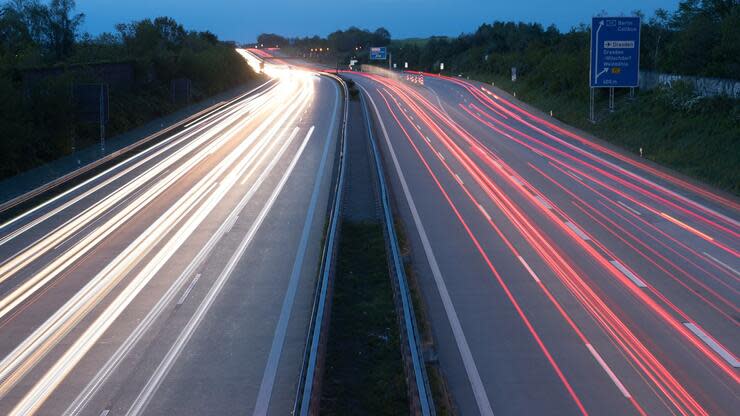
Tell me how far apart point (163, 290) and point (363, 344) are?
5.41m

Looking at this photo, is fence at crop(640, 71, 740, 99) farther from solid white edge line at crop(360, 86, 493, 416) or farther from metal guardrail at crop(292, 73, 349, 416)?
metal guardrail at crop(292, 73, 349, 416)

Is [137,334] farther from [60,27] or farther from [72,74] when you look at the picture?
[60,27]

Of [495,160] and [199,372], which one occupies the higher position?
[495,160]

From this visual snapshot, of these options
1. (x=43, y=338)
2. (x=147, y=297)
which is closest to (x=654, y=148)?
(x=147, y=297)

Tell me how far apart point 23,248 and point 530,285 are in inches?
507

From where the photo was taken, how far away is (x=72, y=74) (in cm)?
4400

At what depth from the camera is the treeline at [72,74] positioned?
35781 millimetres

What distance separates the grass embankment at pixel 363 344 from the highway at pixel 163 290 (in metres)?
0.64

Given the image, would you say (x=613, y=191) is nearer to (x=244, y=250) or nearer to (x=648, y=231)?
(x=648, y=231)

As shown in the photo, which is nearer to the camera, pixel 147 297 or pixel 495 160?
pixel 147 297

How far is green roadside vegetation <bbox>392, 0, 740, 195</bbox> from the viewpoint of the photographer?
34875 mm

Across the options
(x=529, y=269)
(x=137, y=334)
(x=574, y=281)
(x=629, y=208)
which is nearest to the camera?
(x=137, y=334)

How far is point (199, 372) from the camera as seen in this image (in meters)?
13.2

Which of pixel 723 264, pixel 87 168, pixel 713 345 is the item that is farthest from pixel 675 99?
pixel 713 345
